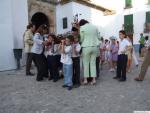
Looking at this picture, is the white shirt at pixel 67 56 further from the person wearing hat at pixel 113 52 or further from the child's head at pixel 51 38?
the person wearing hat at pixel 113 52

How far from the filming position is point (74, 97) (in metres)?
8.24

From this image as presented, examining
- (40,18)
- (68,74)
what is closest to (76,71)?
(68,74)

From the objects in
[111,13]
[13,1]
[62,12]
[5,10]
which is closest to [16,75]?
[5,10]

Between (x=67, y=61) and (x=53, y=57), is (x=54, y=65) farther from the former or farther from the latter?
(x=67, y=61)

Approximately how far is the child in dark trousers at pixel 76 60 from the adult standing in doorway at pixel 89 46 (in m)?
0.16

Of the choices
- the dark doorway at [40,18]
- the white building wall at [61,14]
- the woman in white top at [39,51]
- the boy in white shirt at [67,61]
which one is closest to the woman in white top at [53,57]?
the woman in white top at [39,51]

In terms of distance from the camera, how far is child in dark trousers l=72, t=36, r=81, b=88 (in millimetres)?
9633

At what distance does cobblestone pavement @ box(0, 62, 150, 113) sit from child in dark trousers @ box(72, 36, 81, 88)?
41 centimetres

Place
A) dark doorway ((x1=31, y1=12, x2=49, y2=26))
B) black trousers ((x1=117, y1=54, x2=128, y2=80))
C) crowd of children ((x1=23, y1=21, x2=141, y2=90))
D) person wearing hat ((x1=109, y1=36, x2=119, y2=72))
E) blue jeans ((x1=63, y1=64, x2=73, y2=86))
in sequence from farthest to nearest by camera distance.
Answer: dark doorway ((x1=31, y1=12, x2=49, y2=26))
person wearing hat ((x1=109, y1=36, x2=119, y2=72))
black trousers ((x1=117, y1=54, x2=128, y2=80))
crowd of children ((x1=23, y1=21, x2=141, y2=90))
blue jeans ((x1=63, y1=64, x2=73, y2=86))

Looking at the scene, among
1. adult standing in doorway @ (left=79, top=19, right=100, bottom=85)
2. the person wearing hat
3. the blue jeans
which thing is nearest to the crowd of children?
the blue jeans

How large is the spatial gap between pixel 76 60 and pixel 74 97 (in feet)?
5.60

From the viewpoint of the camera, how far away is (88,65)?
32.1 feet

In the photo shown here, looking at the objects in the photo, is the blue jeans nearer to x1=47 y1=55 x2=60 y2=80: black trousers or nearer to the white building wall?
x1=47 y1=55 x2=60 y2=80: black trousers

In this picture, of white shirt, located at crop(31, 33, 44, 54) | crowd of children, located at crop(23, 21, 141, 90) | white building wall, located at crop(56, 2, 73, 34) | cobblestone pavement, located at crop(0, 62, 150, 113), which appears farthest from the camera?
white building wall, located at crop(56, 2, 73, 34)
